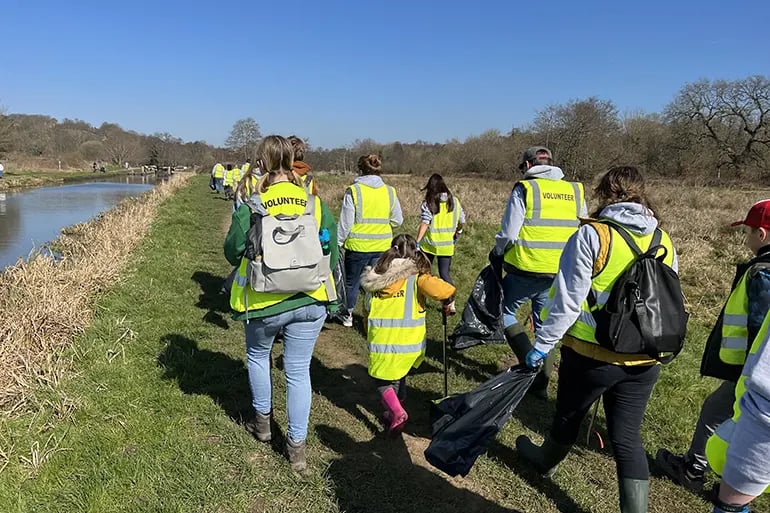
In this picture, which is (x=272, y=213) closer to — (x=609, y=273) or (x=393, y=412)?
A: (x=393, y=412)

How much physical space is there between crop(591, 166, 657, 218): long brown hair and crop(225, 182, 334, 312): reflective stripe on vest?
68.1 inches

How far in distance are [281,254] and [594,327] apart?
70.4 inches

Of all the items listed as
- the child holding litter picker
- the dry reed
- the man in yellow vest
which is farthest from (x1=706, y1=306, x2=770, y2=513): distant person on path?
the dry reed

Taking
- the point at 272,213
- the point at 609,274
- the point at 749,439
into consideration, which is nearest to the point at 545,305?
the point at 609,274

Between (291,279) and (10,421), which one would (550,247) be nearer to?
(291,279)

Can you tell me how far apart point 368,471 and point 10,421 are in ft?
8.70

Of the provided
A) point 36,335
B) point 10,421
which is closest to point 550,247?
point 10,421

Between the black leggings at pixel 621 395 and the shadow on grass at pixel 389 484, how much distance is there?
810 mm

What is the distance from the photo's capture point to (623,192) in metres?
2.73

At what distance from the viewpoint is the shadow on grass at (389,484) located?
121 inches

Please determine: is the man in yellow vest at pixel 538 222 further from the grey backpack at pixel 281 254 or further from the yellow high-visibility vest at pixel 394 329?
the grey backpack at pixel 281 254

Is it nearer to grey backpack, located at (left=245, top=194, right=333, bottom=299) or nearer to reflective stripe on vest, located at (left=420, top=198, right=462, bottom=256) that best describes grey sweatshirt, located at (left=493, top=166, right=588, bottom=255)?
grey backpack, located at (left=245, top=194, right=333, bottom=299)

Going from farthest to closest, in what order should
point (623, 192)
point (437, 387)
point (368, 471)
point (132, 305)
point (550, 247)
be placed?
point (132, 305) → point (437, 387) → point (550, 247) → point (368, 471) → point (623, 192)

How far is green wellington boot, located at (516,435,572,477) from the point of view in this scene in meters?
3.09
